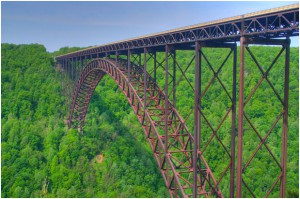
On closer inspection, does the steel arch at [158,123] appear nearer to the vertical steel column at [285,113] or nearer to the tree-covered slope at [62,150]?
the tree-covered slope at [62,150]

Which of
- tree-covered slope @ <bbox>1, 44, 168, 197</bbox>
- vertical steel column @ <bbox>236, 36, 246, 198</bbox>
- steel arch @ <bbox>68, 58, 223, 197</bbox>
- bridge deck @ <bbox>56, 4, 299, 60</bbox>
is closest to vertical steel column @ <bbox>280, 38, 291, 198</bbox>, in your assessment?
bridge deck @ <bbox>56, 4, 299, 60</bbox>

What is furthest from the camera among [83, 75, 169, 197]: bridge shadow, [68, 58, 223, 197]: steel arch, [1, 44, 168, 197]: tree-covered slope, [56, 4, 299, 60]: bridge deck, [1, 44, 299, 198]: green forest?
[1, 44, 299, 198]: green forest

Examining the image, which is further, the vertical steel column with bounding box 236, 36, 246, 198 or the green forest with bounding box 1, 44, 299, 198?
the green forest with bounding box 1, 44, 299, 198

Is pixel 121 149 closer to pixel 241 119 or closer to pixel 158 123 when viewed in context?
pixel 158 123

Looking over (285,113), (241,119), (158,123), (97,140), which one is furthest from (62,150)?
(285,113)

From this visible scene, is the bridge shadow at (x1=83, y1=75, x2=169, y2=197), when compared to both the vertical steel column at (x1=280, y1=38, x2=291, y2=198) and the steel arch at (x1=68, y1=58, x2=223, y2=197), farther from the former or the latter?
the vertical steel column at (x1=280, y1=38, x2=291, y2=198)

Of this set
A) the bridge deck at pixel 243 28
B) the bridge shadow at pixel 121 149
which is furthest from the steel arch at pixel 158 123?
the bridge deck at pixel 243 28
